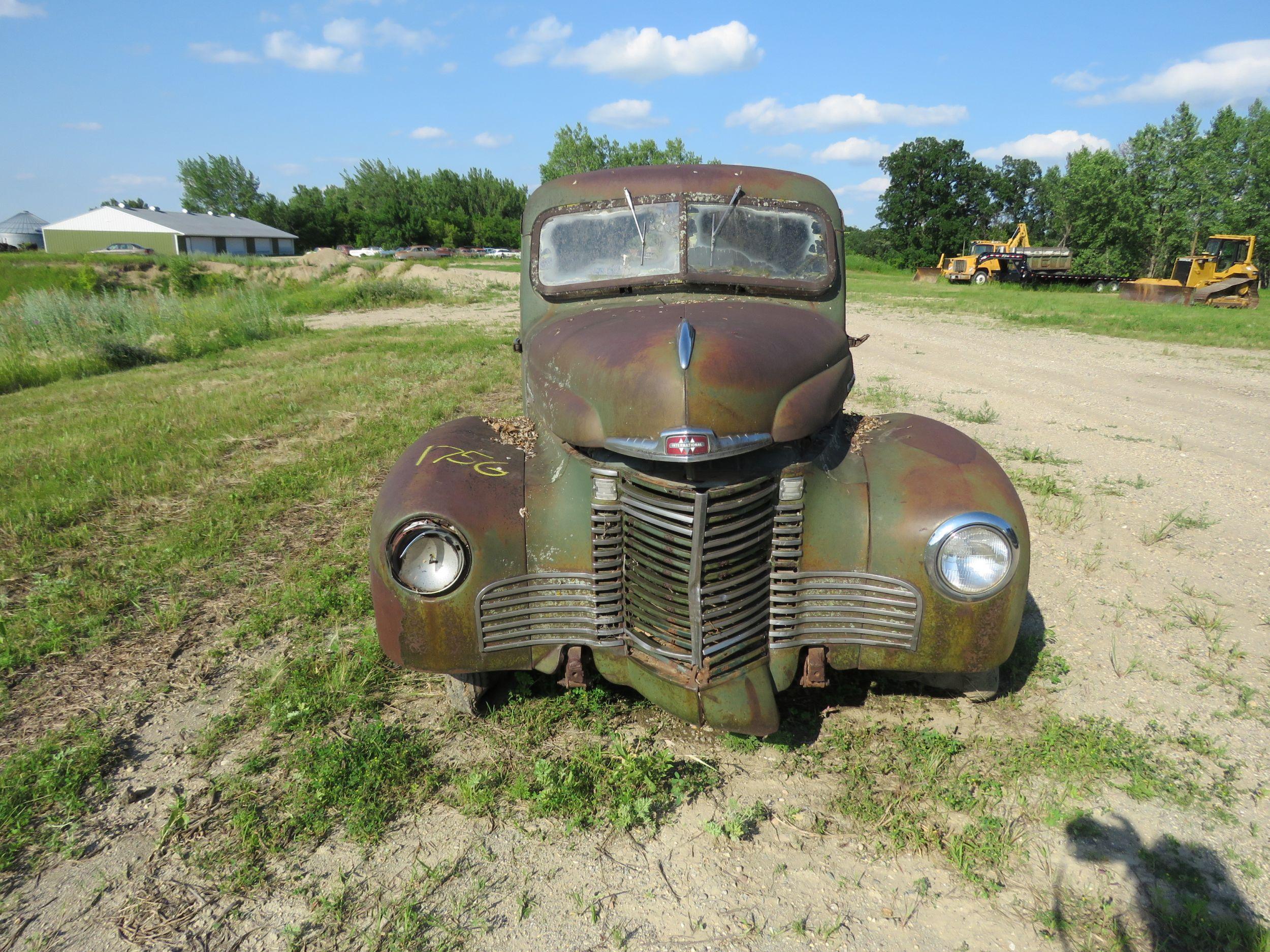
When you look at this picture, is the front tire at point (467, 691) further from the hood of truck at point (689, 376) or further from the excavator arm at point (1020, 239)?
the excavator arm at point (1020, 239)

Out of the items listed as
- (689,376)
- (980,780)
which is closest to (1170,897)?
(980,780)

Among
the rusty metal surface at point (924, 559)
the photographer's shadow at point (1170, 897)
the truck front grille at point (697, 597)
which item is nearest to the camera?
the photographer's shadow at point (1170, 897)

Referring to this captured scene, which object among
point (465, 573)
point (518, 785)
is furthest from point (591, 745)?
point (465, 573)

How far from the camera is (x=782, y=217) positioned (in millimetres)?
4227

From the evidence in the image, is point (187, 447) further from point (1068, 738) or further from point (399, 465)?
point (1068, 738)

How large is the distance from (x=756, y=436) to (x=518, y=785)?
1.69m

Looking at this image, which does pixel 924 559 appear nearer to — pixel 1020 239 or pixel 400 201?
pixel 1020 239

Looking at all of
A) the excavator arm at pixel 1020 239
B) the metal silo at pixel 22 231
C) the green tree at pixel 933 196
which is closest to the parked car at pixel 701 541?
the excavator arm at pixel 1020 239

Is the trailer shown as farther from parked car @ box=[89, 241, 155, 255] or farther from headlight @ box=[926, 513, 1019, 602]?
parked car @ box=[89, 241, 155, 255]

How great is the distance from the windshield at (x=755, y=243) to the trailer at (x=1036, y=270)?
132ft

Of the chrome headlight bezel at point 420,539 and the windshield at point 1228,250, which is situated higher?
the windshield at point 1228,250

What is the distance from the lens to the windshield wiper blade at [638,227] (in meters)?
4.04

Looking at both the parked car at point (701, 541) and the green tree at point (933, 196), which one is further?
the green tree at point (933, 196)

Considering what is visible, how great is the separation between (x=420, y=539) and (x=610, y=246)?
2085 mm
